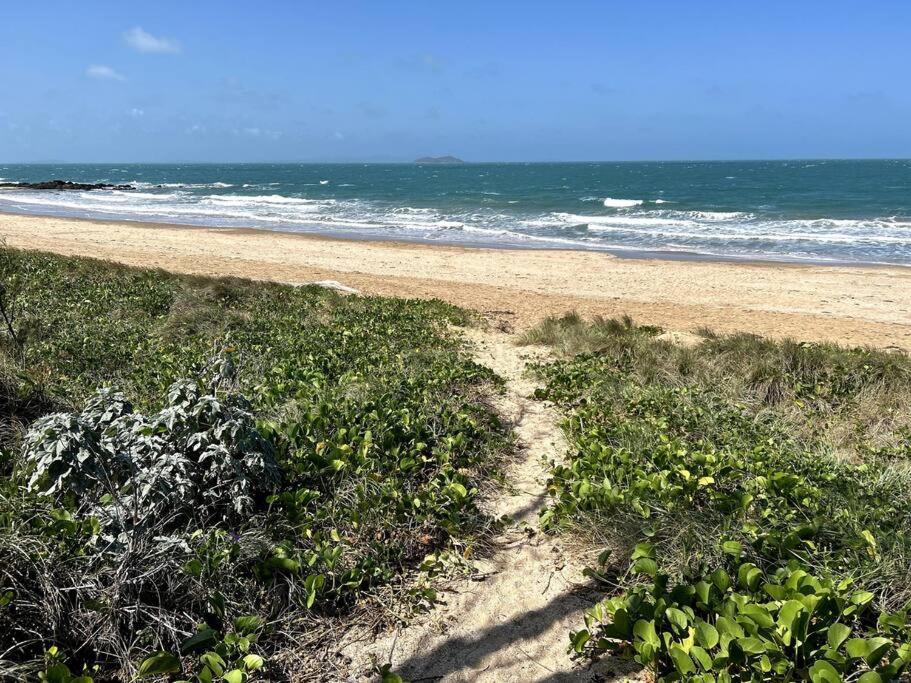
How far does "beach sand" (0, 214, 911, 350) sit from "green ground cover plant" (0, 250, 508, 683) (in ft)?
19.2

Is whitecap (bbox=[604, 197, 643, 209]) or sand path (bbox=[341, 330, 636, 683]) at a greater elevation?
whitecap (bbox=[604, 197, 643, 209])

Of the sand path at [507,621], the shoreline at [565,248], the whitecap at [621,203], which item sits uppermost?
the whitecap at [621,203]

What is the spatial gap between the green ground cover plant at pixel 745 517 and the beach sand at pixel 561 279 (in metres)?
5.04

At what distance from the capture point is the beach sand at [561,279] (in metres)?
12.1

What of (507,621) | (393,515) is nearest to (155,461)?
(393,515)

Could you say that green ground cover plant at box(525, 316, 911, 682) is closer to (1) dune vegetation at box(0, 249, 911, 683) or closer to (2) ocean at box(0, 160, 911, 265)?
(1) dune vegetation at box(0, 249, 911, 683)

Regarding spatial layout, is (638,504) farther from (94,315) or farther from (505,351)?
(94,315)

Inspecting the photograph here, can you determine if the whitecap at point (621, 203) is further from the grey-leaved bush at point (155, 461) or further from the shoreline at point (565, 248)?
the grey-leaved bush at point (155, 461)

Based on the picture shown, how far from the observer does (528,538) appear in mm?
3631

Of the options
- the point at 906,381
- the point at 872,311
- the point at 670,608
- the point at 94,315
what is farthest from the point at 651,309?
the point at 670,608

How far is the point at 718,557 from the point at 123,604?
2.76m

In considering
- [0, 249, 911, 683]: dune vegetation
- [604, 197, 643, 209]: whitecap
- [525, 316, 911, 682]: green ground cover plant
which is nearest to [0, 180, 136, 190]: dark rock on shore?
[604, 197, 643, 209]: whitecap

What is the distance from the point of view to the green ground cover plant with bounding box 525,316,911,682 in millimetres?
2381

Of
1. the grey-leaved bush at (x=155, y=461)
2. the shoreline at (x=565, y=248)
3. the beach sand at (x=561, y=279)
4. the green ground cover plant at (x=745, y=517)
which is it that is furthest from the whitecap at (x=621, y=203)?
the grey-leaved bush at (x=155, y=461)
